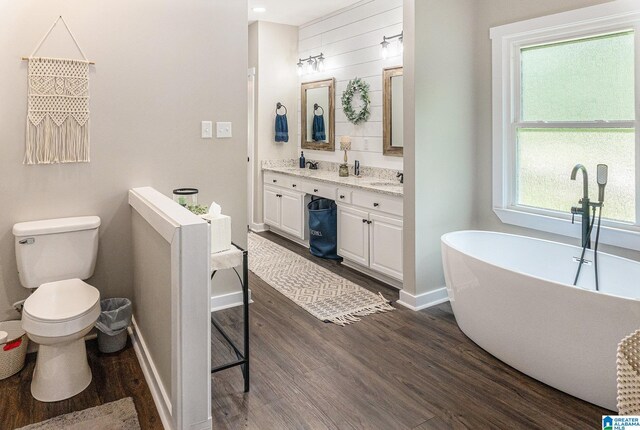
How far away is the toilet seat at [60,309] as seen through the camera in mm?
2160

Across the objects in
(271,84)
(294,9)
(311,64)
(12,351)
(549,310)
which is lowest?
(12,351)

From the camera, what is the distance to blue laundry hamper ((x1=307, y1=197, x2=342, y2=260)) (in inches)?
186

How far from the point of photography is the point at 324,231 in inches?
188

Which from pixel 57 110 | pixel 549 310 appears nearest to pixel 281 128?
pixel 57 110

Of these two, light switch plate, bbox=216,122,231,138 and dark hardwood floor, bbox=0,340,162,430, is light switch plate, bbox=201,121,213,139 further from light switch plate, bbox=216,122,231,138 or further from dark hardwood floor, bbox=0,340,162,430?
dark hardwood floor, bbox=0,340,162,430

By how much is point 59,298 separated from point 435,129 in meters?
2.70

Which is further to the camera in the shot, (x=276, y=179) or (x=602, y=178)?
(x=276, y=179)

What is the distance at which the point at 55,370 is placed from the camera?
2.29m

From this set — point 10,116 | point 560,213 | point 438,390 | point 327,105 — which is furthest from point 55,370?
point 327,105

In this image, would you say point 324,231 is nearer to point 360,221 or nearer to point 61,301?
point 360,221

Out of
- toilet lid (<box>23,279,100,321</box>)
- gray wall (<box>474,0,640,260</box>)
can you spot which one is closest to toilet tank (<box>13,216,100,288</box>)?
toilet lid (<box>23,279,100,321</box>)

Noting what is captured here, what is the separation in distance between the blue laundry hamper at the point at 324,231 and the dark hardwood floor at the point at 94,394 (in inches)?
96.4

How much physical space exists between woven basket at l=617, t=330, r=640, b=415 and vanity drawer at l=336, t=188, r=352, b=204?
3.38 m
